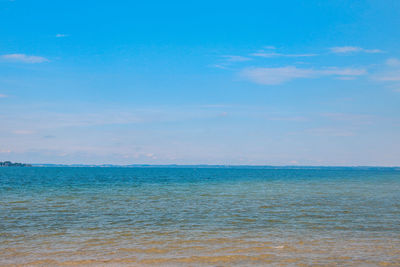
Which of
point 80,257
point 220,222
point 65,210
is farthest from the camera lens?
point 65,210

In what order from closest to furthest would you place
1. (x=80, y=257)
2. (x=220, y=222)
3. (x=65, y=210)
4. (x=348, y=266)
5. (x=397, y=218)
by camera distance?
(x=348, y=266), (x=80, y=257), (x=220, y=222), (x=397, y=218), (x=65, y=210)

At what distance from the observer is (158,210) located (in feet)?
88.4

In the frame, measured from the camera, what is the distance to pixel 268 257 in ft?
43.7

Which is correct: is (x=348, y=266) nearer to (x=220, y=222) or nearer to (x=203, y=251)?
(x=203, y=251)

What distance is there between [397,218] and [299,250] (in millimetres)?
12354

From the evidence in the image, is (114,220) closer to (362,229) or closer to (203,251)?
(203,251)

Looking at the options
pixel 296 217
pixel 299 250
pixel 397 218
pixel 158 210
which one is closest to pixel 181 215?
pixel 158 210

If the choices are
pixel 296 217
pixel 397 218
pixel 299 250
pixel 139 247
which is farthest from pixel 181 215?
pixel 397 218

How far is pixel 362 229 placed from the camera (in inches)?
752

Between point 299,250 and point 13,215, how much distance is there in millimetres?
18212

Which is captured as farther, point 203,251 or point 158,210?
point 158,210

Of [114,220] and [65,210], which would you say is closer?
[114,220]

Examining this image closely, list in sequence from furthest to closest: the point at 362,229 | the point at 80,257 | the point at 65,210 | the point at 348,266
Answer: the point at 65,210
the point at 362,229
the point at 80,257
the point at 348,266

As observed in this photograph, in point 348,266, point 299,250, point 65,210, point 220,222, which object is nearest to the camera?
point 348,266
